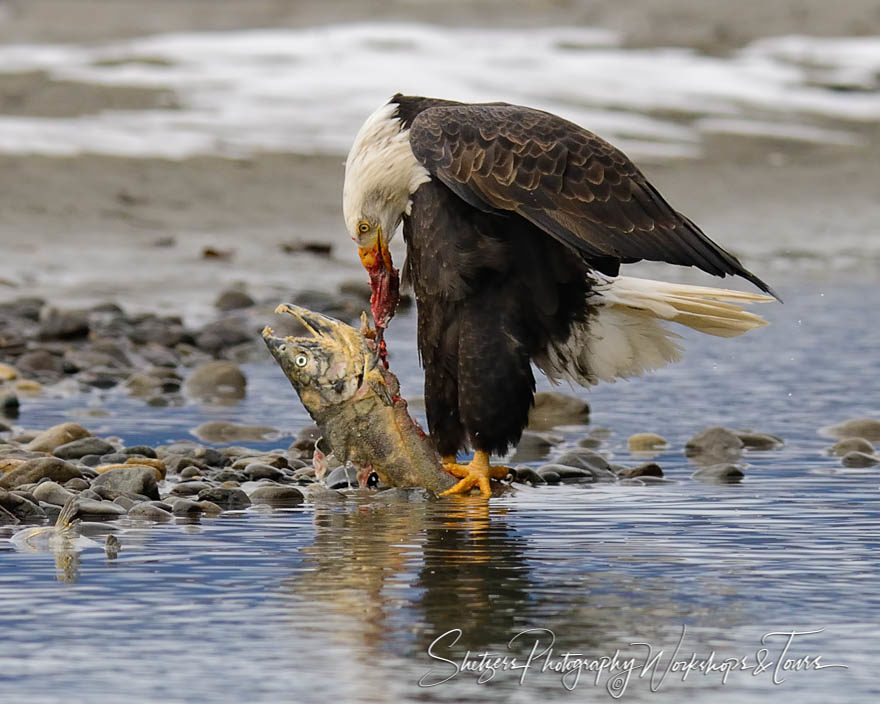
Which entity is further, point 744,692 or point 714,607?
point 714,607

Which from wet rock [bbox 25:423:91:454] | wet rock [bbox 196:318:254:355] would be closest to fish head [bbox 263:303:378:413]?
wet rock [bbox 25:423:91:454]

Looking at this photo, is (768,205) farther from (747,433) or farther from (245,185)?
(747,433)

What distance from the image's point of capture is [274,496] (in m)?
5.96

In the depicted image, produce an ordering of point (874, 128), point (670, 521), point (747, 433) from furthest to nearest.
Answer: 1. point (874, 128)
2. point (747, 433)
3. point (670, 521)

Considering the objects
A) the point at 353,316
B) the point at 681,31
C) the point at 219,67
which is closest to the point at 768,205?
the point at 219,67

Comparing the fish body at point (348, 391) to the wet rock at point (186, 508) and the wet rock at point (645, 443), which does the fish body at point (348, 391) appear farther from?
the wet rock at point (645, 443)

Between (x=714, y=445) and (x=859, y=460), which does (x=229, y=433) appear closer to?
(x=714, y=445)

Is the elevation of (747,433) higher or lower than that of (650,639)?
lower

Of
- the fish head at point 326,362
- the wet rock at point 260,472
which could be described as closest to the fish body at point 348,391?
the fish head at point 326,362

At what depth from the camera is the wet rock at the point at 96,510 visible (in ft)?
17.7

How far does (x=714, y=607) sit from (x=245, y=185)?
42.7 feet

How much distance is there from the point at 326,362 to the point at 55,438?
134cm

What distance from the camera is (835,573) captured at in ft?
15.2

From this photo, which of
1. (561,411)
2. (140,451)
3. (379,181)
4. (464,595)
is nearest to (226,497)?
(140,451)
